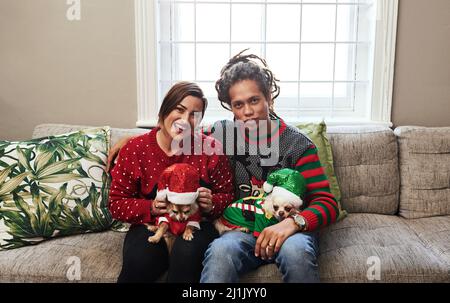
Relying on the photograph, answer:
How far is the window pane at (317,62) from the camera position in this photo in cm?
254

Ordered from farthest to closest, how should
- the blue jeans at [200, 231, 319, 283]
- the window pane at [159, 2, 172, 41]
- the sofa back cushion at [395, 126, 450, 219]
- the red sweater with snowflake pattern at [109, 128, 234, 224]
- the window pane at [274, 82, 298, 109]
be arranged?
the window pane at [274, 82, 298, 109] < the window pane at [159, 2, 172, 41] < the sofa back cushion at [395, 126, 450, 219] < the red sweater with snowflake pattern at [109, 128, 234, 224] < the blue jeans at [200, 231, 319, 283]

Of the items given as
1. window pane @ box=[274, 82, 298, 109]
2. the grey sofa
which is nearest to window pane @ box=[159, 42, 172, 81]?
the grey sofa

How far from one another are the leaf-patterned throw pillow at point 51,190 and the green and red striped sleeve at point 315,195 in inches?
32.8

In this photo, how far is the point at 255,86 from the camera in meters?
1.74

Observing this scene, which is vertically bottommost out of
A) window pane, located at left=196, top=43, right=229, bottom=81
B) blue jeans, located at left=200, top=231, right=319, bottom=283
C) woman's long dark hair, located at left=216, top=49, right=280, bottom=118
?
blue jeans, located at left=200, top=231, right=319, bottom=283

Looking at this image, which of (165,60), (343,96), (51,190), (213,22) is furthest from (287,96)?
(51,190)

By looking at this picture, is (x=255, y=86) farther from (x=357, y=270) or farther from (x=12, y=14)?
(x=12, y=14)

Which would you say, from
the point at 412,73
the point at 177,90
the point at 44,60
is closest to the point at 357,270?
the point at 177,90

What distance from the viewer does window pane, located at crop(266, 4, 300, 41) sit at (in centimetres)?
249

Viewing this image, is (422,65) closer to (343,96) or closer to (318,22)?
(343,96)

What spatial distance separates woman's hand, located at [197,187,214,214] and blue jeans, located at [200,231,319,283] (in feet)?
0.43

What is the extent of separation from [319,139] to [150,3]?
3.62ft

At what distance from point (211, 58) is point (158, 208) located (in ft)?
3.88

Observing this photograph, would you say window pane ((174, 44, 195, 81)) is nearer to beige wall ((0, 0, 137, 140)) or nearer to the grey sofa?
beige wall ((0, 0, 137, 140))
